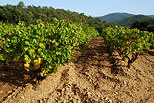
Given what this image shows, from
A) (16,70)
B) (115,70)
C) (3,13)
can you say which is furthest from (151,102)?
(3,13)

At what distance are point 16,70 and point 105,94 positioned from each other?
4.49 m

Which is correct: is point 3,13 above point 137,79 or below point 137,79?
above

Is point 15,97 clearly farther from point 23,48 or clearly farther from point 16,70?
point 16,70

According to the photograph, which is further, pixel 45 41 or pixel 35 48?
pixel 45 41

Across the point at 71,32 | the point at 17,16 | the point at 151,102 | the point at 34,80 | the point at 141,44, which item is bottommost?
the point at 151,102

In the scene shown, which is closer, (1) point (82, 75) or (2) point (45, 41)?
(2) point (45, 41)

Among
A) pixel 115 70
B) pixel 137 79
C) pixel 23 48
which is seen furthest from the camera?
pixel 115 70

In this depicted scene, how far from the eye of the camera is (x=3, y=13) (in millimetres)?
35406

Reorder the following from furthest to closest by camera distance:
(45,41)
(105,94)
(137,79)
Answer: (137,79) < (45,41) < (105,94)

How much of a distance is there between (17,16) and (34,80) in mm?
36176

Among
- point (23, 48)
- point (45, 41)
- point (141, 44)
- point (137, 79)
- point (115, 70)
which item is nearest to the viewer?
point (23, 48)

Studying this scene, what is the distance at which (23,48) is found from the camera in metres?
4.64

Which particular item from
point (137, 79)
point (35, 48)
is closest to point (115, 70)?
point (137, 79)

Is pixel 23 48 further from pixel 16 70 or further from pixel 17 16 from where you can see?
pixel 17 16
